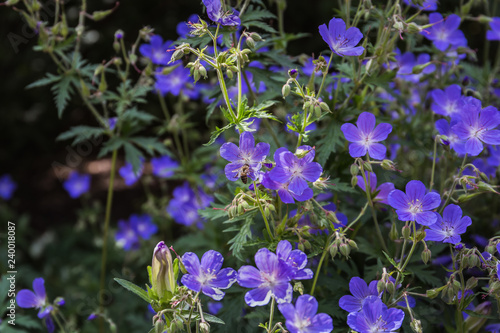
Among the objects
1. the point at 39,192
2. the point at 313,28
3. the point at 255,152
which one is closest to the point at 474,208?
the point at 255,152

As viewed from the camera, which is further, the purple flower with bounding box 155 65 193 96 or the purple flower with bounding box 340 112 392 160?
the purple flower with bounding box 155 65 193 96

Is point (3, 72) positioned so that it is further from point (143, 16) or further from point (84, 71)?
point (84, 71)

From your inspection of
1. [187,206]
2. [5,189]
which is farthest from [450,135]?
[5,189]

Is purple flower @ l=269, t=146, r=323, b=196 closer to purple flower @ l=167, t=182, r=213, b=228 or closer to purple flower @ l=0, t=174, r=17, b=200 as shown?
purple flower @ l=167, t=182, r=213, b=228

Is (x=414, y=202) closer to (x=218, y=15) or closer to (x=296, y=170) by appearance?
(x=296, y=170)

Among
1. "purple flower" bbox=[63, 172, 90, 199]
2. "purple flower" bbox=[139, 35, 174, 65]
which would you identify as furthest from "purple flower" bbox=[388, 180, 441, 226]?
"purple flower" bbox=[63, 172, 90, 199]

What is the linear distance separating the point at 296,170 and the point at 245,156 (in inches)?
5.0

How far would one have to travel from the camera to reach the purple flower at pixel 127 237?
2.61m

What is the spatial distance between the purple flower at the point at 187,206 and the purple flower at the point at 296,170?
3.47 feet

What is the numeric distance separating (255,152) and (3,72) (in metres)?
3.41

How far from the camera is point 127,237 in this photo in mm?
2697

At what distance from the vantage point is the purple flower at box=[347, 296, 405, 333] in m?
1.12

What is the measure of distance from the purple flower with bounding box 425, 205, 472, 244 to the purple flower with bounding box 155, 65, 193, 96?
117cm

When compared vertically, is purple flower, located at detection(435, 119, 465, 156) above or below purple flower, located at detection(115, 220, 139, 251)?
above
